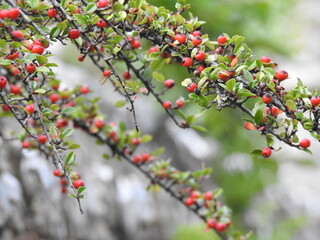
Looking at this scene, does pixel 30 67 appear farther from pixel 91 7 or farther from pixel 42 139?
pixel 42 139

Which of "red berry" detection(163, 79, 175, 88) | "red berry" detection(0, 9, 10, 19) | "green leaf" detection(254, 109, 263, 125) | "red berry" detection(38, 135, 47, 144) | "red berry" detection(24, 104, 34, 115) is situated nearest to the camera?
"red berry" detection(0, 9, 10, 19)

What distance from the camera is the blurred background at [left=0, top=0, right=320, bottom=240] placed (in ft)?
9.38

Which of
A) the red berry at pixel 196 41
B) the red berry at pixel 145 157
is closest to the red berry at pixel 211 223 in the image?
the red berry at pixel 145 157

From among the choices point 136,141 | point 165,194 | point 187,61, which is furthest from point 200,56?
A: point 165,194

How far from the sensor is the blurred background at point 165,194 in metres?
2.86

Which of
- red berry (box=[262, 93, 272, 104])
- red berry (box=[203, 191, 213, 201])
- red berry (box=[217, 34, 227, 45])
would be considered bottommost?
red berry (box=[203, 191, 213, 201])

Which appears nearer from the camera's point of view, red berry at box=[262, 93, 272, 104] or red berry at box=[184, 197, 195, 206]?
red berry at box=[262, 93, 272, 104]

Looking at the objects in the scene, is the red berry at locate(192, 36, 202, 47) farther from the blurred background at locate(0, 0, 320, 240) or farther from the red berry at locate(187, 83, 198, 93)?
the blurred background at locate(0, 0, 320, 240)

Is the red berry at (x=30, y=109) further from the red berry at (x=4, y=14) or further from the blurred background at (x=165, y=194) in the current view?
the blurred background at (x=165, y=194)

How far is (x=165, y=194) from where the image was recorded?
4.01m

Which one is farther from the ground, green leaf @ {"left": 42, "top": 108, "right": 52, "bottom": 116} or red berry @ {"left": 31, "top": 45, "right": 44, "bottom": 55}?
red berry @ {"left": 31, "top": 45, "right": 44, "bottom": 55}

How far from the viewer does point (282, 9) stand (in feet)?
17.7

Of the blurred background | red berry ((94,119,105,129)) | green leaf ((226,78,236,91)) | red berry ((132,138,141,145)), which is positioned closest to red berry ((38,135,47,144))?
red berry ((94,119,105,129))

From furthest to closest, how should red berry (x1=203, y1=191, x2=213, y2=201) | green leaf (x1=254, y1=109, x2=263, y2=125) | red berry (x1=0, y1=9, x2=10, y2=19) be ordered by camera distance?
red berry (x1=203, y1=191, x2=213, y2=201) → green leaf (x1=254, y1=109, x2=263, y2=125) → red berry (x1=0, y1=9, x2=10, y2=19)
